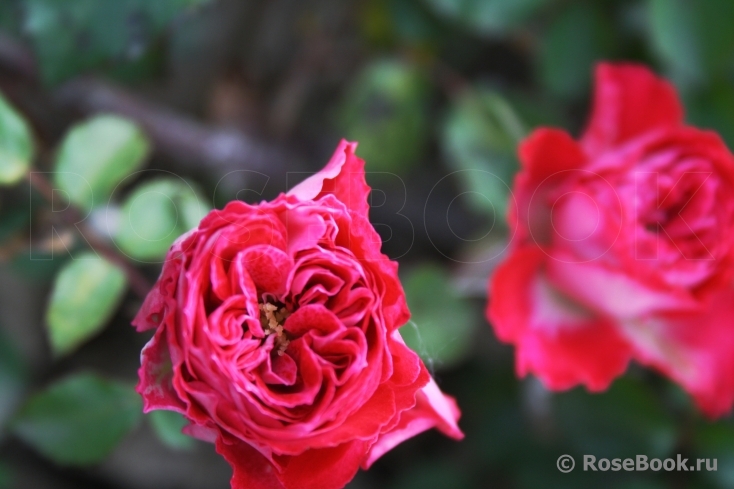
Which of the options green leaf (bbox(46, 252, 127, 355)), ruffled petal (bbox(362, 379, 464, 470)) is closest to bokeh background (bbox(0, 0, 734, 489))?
green leaf (bbox(46, 252, 127, 355))

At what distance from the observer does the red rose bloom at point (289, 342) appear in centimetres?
29

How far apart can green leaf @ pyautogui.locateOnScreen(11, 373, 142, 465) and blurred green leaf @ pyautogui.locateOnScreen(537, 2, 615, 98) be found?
0.56m

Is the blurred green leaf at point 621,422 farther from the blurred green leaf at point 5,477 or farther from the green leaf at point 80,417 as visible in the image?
the blurred green leaf at point 5,477

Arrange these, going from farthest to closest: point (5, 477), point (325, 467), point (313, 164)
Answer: point (313, 164)
point (5, 477)
point (325, 467)

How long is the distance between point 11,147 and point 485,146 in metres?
0.43

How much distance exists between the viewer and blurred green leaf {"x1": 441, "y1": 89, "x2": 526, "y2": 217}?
0.63 meters

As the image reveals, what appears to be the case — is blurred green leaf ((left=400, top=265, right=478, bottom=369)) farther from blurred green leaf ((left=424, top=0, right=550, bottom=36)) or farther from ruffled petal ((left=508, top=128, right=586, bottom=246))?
blurred green leaf ((left=424, top=0, right=550, bottom=36))

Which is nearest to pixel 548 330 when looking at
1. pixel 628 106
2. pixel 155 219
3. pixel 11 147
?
pixel 628 106

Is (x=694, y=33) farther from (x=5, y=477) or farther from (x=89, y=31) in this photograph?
(x=5, y=477)

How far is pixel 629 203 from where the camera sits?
1.50 ft

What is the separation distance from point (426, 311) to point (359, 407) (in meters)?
0.32

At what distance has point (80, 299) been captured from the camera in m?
0.46

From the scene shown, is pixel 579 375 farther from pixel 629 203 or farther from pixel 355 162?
pixel 355 162

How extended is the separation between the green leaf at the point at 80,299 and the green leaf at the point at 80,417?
5 centimetres
